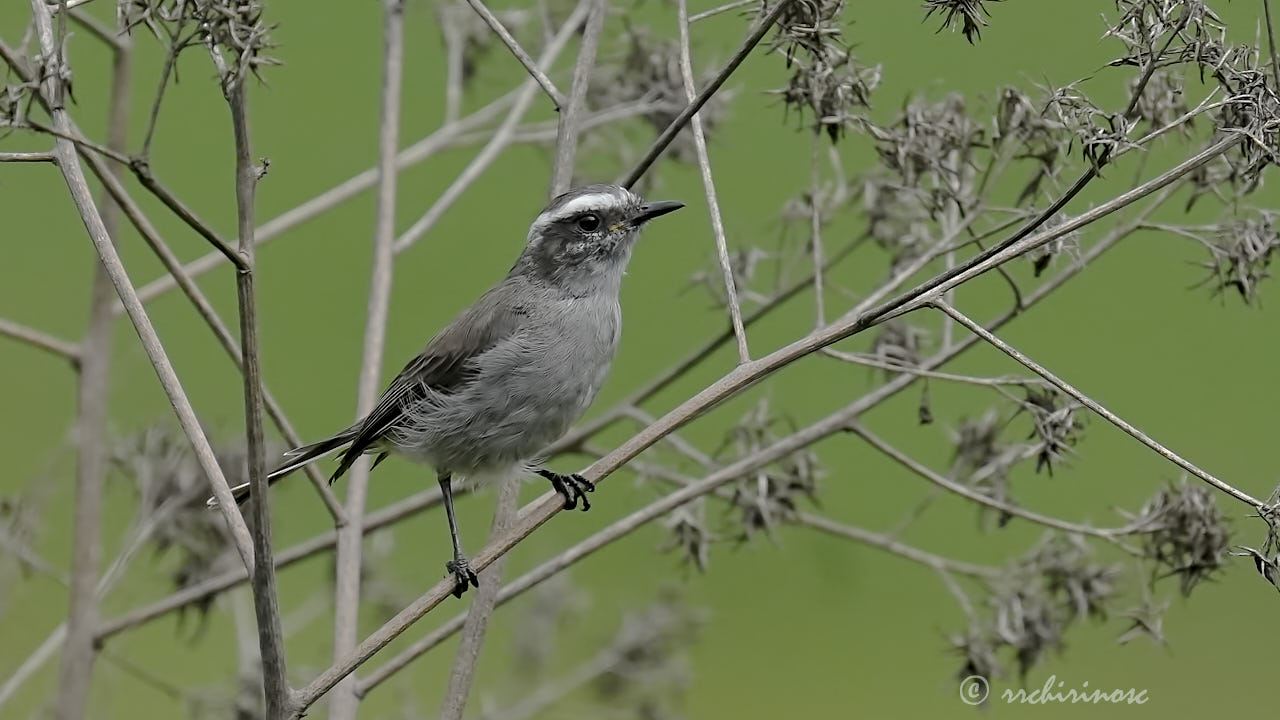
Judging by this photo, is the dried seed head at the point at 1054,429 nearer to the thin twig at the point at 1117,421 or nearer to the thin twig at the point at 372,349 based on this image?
the thin twig at the point at 1117,421

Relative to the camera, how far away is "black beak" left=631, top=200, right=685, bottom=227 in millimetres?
3206

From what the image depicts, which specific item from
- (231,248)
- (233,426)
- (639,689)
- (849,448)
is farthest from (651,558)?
(231,248)

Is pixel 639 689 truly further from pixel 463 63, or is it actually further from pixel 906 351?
pixel 463 63

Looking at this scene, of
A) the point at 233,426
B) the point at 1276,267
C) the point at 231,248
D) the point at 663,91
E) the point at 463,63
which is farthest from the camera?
the point at 1276,267

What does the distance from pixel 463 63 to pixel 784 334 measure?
9.13ft

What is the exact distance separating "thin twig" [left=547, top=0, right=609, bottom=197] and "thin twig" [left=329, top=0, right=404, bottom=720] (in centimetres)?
46

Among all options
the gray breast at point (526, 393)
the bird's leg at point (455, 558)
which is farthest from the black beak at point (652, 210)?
the bird's leg at point (455, 558)

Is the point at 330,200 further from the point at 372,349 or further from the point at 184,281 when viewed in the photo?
the point at 184,281

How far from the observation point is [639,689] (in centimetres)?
410

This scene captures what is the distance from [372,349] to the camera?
10.4 ft

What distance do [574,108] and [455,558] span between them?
109cm

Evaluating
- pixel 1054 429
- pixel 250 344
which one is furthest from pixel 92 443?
pixel 1054 429

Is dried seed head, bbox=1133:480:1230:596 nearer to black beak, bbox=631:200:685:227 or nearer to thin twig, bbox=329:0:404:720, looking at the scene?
black beak, bbox=631:200:685:227

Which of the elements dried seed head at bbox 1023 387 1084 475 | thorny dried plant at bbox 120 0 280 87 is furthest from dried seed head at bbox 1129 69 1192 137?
thorny dried plant at bbox 120 0 280 87
